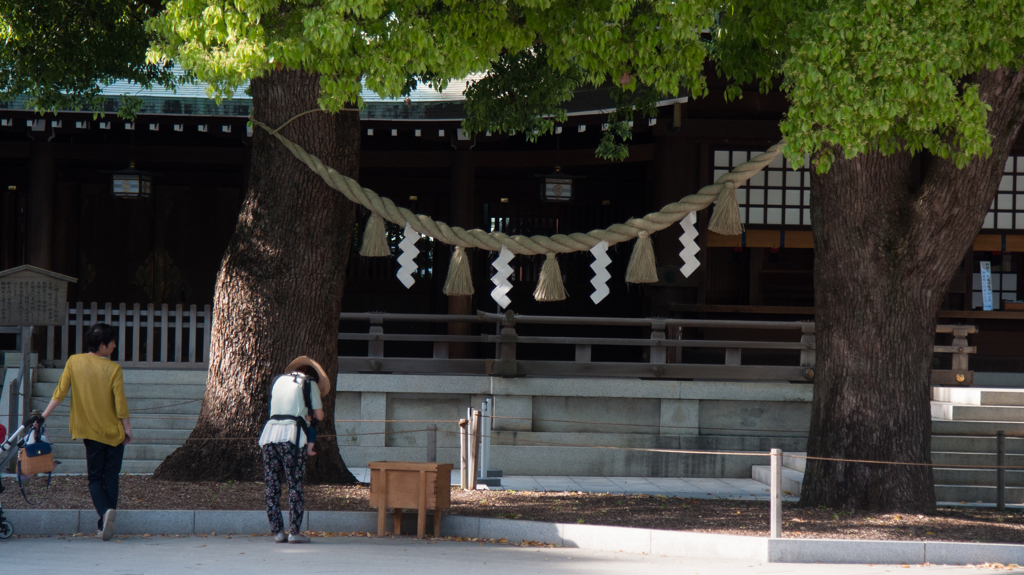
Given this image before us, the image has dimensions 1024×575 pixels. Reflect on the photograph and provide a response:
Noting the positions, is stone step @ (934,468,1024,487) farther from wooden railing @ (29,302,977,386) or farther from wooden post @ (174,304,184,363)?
wooden post @ (174,304,184,363)

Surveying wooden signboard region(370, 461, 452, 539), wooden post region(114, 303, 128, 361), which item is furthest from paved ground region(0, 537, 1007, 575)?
wooden post region(114, 303, 128, 361)

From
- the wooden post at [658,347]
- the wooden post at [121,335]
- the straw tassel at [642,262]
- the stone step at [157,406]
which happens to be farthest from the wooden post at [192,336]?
the straw tassel at [642,262]

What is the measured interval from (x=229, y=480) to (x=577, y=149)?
278 inches

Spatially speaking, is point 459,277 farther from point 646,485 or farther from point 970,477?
point 970,477

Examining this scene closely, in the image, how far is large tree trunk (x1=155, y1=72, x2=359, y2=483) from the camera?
711 cm

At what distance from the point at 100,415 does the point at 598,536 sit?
3.57 metres

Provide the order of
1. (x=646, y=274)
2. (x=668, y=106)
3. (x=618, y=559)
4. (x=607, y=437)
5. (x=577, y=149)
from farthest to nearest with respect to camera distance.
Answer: (x=577, y=149) → (x=668, y=106) → (x=607, y=437) → (x=646, y=274) → (x=618, y=559)

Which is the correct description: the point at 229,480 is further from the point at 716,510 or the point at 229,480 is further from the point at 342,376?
the point at 716,510

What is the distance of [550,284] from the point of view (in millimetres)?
6945

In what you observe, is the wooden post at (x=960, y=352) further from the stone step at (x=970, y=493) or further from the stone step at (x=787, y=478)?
the stone step at (x=787, y=478)

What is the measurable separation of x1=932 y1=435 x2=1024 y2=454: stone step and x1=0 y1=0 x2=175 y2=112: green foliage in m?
9.34

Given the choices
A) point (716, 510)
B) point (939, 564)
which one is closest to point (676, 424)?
point (716, 510)

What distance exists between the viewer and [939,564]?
5723 mm

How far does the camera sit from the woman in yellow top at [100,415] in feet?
18.8
